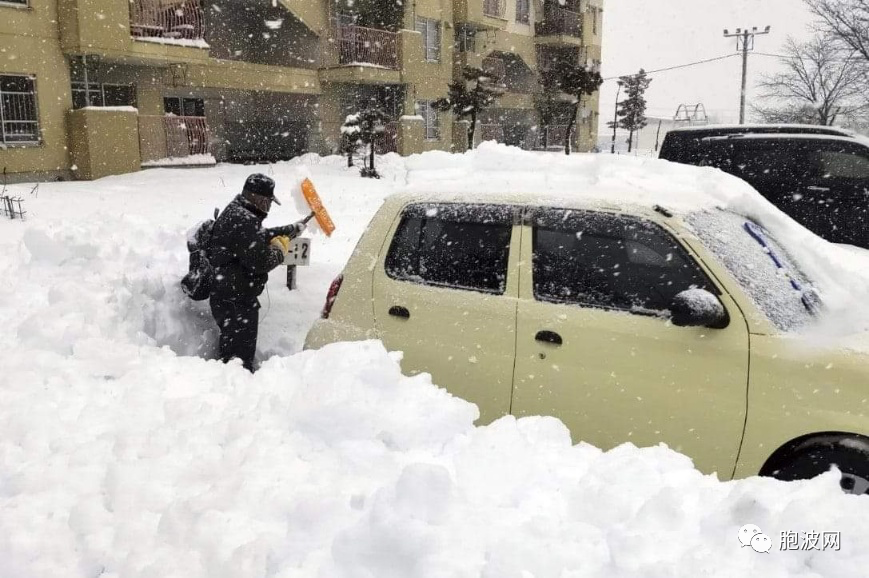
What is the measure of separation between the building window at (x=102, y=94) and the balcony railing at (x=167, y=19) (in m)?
1.79

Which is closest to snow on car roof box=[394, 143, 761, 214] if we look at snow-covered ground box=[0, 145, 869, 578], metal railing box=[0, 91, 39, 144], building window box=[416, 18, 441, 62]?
snow-covered ground box=[0, 145, 869, 578]

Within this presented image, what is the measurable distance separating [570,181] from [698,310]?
45.2 inches

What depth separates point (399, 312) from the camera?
4.01m

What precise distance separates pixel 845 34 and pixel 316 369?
3563 cm

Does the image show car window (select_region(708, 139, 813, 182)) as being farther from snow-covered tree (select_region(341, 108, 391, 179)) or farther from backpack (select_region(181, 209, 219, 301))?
snow-covered tree (select_region(341, 108, 391, 179))

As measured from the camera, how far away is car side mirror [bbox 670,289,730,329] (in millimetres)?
3113

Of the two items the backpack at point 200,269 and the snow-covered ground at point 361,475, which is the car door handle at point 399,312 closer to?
the snow-covered ground at point 361,475

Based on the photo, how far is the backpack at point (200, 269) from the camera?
5144mm

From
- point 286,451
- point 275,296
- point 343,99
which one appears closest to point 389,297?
point 286,451

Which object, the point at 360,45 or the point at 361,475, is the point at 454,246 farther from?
the point at 360,45

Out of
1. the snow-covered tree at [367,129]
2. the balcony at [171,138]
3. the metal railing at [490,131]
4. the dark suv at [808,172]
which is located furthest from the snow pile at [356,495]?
the metal railing at [490,131]

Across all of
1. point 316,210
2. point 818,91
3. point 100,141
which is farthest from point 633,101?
point 316,210

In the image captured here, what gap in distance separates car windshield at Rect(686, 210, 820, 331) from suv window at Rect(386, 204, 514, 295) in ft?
3.17

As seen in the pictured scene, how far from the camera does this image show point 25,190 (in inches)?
562
